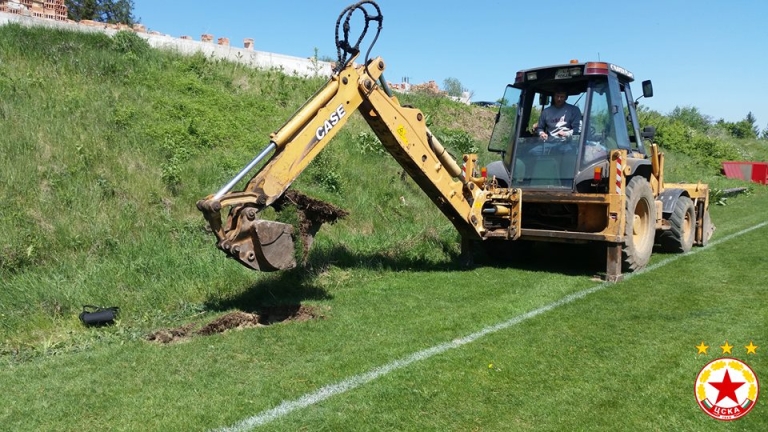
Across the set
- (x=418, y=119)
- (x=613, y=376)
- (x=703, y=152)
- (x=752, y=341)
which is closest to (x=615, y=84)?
(x=418, y=119)

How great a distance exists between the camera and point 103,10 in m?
43.4

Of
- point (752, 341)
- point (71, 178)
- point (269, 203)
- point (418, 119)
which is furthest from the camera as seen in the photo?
point (71, 178)

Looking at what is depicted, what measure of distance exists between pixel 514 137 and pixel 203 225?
4703mm

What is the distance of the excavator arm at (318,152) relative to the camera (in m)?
5.64

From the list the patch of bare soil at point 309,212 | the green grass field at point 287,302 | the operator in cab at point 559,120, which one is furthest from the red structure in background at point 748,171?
the patch of bare soil at point 309,212

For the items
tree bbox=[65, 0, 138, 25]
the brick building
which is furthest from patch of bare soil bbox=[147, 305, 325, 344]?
tree bbox=[65, 0, 138, 25]

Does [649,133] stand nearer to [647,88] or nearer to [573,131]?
[647,88]

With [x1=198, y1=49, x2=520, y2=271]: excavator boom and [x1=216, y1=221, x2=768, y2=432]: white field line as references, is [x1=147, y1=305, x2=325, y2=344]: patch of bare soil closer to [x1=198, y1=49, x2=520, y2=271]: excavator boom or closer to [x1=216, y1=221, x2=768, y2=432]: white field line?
[x1=198, y1=49, x2=520, y2=271]: excavator boom

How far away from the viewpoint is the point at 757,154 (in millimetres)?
36750

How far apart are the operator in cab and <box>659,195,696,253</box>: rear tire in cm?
258

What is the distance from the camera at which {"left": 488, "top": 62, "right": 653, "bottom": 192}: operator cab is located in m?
8.44

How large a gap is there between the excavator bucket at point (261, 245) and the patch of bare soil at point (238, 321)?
708 millimetres

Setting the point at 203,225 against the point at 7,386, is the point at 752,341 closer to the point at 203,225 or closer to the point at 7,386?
the point at 7,386

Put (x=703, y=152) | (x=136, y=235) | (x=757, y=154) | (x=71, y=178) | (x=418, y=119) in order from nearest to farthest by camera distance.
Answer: (x=418, y=119)
(x=136, y=235)
(x=71, y=178)
(x=703, y=152)
(x=757, y=154)
